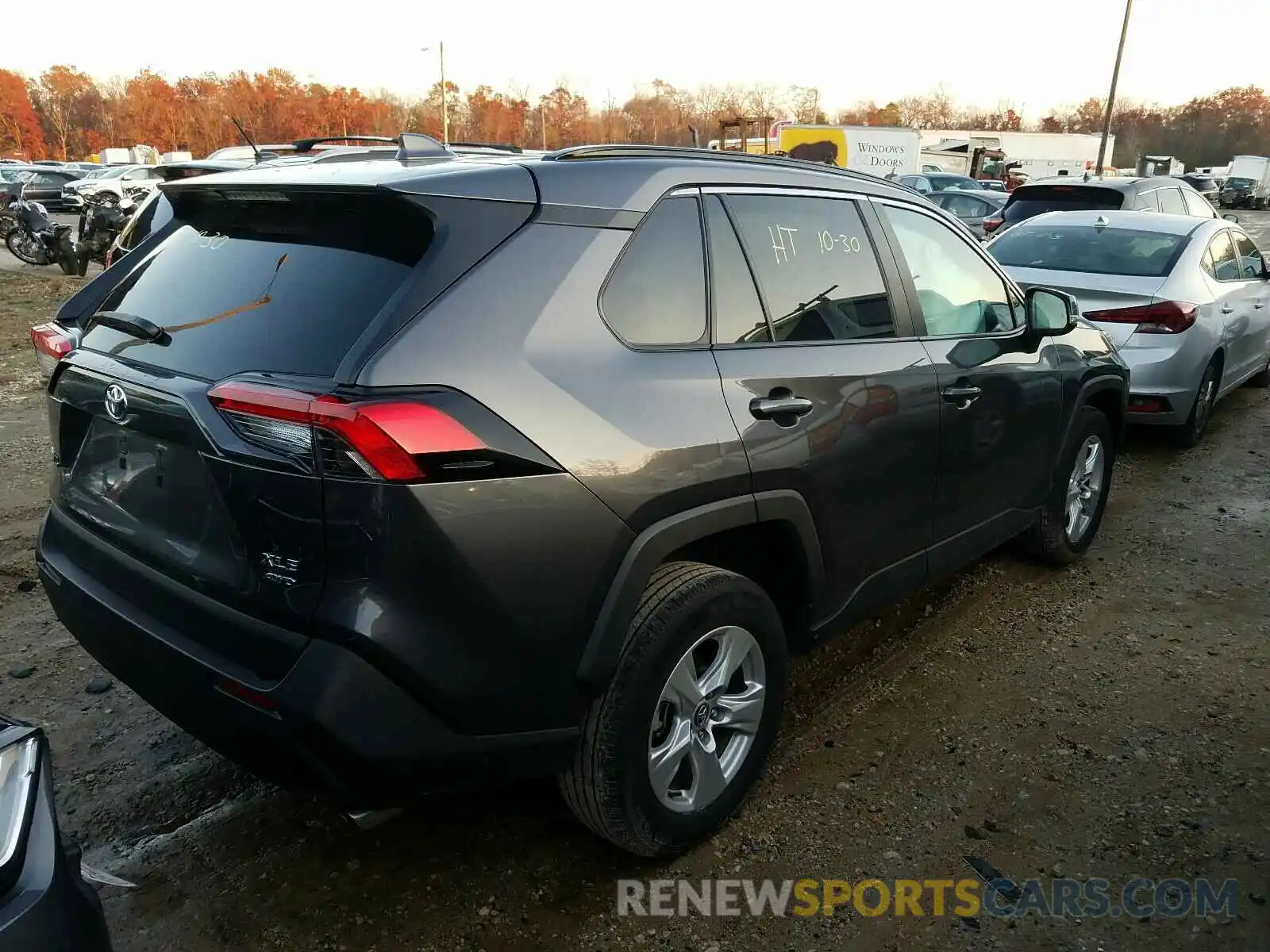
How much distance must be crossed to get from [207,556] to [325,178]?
915 mm

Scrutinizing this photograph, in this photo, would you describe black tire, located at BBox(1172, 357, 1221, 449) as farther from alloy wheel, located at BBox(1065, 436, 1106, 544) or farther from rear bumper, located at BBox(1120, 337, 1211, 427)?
alloy wheel, located at BBox(1065, 436, 1106, 544)

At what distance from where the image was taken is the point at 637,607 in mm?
2299

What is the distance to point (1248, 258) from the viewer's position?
760 centimetres

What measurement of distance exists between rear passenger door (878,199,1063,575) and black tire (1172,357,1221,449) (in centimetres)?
320

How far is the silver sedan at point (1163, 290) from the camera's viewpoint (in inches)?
246

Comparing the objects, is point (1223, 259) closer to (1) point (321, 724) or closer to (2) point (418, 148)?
(2) point (418, 148)

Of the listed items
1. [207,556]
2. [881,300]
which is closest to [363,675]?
[207,556]

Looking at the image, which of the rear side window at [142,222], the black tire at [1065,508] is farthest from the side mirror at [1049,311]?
the rear side window at [142,222]

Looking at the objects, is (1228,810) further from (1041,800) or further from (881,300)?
(881,300)

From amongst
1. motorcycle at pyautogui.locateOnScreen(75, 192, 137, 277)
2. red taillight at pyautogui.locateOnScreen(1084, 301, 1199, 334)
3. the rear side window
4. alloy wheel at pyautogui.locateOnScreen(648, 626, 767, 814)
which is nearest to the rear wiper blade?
alloy wheel at pyautogui.locateOnScreen(648, 626, 767, 814)

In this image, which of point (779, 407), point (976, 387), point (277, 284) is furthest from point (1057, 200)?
point (277, 284)

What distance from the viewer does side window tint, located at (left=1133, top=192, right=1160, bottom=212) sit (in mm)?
11094

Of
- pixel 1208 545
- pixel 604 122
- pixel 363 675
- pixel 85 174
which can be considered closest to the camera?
pixel 363 675

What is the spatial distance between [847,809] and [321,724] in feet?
5.54
